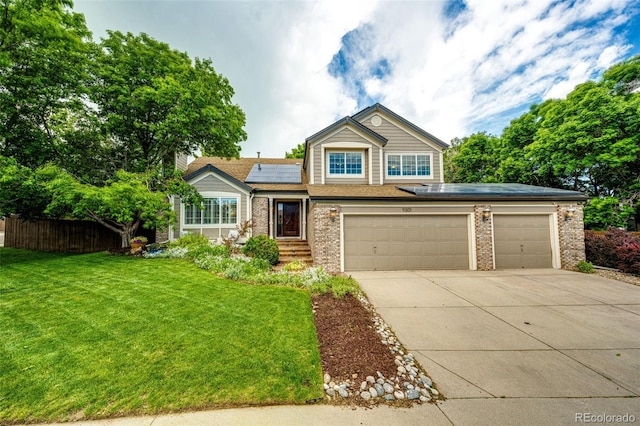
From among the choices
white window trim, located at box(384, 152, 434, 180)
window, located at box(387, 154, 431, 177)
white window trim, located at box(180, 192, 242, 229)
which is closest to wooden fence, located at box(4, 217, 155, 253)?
white window trim, located at box(180, 192, 242, 229)

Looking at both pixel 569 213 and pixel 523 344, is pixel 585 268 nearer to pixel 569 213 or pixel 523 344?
pixel 569 213

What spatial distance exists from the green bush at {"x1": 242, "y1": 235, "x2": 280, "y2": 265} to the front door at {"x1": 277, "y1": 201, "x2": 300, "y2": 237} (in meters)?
3.49

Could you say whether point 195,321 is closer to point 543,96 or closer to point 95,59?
point 95,59

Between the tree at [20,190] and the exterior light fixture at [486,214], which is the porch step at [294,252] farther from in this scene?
the tree at [20,190]

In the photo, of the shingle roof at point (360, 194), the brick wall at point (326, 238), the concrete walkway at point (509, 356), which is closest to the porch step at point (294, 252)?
the brick wall at point (326, 238)

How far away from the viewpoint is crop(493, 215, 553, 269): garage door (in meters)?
8.91

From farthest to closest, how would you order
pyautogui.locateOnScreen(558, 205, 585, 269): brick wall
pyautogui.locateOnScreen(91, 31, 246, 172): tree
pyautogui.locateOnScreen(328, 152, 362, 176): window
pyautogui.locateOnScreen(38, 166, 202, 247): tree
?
pyautogui.locateOnScreen(328, 152, 362, 176): window, pyautogui.locateOnScreen(91, 31, 246, 172): tree, pyautogui.locateOnScreen(558, 205, 585, 269): brick wall, pyautogui.locateOnScreen(38, 166, 202, 247): tree

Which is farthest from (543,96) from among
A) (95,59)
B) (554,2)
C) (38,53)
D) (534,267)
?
(38,53)

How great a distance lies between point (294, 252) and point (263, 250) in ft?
6.13

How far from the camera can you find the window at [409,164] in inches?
490

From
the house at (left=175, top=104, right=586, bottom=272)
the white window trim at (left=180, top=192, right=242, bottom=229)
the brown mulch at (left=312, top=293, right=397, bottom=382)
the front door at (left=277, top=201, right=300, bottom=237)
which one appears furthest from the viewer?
the front door at (left=277, top=201, right=300, bottom=237)

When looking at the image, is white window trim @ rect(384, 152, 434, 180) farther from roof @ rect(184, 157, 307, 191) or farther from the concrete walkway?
the concrete walkway

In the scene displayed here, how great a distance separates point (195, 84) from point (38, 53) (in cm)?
495

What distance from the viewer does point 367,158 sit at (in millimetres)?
11984
